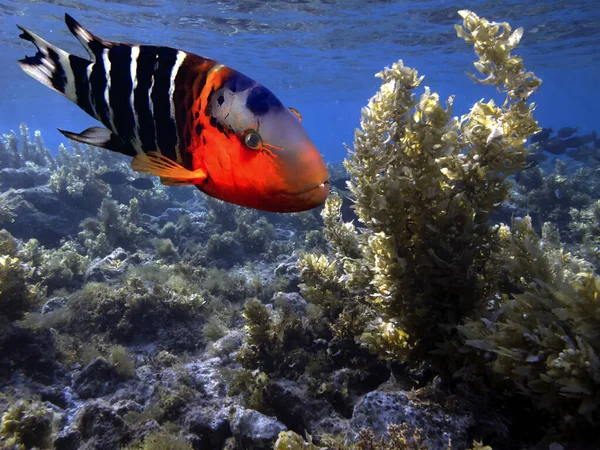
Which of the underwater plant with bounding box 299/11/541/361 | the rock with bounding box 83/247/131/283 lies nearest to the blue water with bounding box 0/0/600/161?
the rock with bounding box 83/247/131/283

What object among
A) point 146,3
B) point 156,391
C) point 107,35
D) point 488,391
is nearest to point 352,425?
point 488,391

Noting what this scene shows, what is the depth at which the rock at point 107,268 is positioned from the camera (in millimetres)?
9039

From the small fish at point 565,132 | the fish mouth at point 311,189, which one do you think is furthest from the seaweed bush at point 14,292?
the small fish at point 565,132

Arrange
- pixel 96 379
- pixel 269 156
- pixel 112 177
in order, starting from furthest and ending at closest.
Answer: pixel 112 177
pixel 96 379
pixel 269 156

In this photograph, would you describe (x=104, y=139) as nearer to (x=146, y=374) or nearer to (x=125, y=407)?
(x=125, y=407)

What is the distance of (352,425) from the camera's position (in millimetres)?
2990

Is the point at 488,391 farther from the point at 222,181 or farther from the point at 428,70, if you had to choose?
the point at 428,70

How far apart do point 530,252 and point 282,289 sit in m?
6.51

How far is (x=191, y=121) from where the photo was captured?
131 cm

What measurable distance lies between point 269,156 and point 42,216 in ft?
48.8

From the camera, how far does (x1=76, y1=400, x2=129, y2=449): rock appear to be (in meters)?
3.96

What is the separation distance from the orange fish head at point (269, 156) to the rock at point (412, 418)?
2.37 meters

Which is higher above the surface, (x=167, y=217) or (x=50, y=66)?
(x=50, y=66)

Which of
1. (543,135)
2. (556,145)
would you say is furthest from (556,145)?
(543,135)
